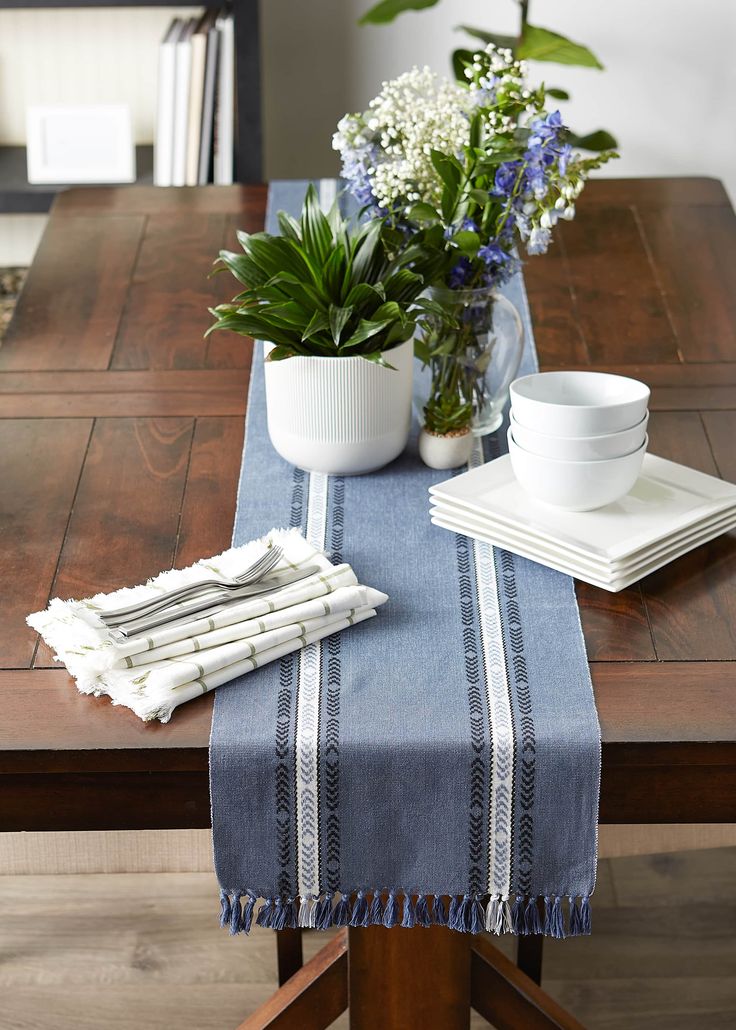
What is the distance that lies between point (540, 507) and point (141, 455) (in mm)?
454

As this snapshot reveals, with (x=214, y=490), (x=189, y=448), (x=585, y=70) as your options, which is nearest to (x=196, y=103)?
(x=585, y=70)

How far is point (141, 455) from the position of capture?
52.6 inches

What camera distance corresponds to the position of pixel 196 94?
2.45 m

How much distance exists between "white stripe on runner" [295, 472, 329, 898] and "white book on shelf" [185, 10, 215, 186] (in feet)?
5.71

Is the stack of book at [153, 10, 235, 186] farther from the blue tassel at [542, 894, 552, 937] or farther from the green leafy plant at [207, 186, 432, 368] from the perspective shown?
the blue tassel at [542, 894, 552, 937]

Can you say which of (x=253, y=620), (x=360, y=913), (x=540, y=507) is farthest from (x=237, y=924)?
(x=540, y=507)

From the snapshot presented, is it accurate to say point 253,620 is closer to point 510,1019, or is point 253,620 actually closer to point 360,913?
point 360,913

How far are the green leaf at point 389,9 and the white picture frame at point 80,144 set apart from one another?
1.75 ft

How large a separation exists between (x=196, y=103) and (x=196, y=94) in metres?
0.02

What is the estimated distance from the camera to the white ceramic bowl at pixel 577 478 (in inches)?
43.5

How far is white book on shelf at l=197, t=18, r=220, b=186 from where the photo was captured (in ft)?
7.99

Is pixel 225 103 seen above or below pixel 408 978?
above

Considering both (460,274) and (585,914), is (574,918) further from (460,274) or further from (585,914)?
(460,274)

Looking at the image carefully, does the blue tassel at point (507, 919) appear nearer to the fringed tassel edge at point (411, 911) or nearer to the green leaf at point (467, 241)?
the fringed tassel edge at point (411, 911)
